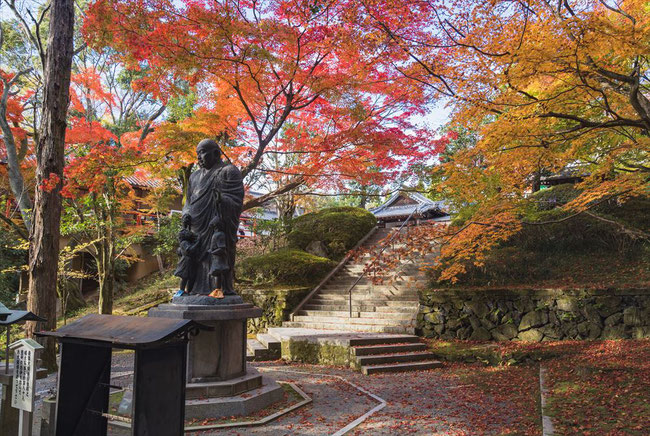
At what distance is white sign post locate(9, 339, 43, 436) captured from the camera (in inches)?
145

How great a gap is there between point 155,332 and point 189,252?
3513mm

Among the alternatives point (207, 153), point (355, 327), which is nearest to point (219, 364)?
point (207, 153)

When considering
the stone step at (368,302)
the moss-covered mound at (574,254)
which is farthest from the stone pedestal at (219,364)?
the moss-covered mound at (574,254)

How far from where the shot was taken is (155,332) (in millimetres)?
3400

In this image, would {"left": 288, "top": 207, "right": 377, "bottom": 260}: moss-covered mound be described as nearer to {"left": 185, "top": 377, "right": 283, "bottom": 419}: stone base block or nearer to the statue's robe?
the statue's robe

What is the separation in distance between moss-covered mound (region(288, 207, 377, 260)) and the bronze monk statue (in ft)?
34.2

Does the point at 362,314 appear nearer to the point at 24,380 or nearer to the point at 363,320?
the point at 363,320

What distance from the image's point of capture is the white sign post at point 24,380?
12.1ft

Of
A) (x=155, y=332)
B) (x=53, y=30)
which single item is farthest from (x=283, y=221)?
(x=155, y=332)

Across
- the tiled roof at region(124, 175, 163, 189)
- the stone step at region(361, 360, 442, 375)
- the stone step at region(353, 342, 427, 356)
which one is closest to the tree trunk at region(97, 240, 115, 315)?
the stone step at region(353, 342, 427, 356)

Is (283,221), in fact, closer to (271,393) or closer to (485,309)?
(485,309)

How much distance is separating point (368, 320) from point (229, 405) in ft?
21.5

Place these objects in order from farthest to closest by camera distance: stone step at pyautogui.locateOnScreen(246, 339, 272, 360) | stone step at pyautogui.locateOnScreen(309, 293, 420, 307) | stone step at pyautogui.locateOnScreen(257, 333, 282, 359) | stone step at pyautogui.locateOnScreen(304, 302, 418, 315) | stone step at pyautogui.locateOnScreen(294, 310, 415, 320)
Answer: stone step at pyautogui.locateOnScreen(309, 293, 420, 307)
stone step at pyautogui.locateOnScreen(304, 302, 418, 315)
stone step at pyautogui.locateOnScreen(294, 310, 415, 320)
stone step at pyautogui.locateOnScreen(257, 333, 282, 359)
stone step at pyautogui.locateOnScreen(246, 339, 272, 360)

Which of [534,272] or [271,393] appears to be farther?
[534,272]
